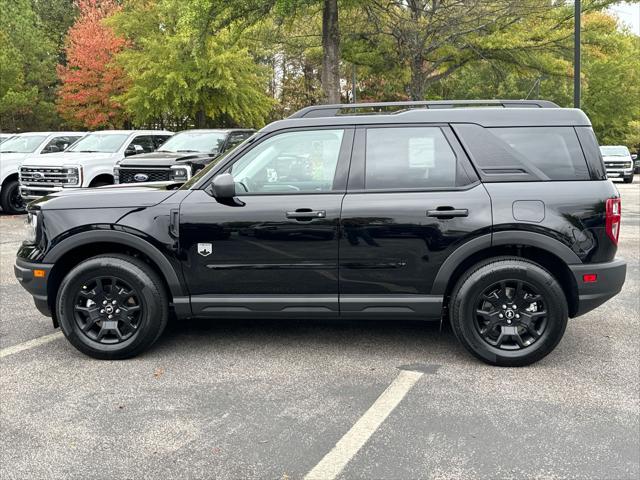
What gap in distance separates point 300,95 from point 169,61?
60.3ft

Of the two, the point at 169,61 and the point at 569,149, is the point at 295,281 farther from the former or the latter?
the point at 169,61

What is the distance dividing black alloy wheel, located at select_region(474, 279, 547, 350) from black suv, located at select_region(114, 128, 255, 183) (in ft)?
22.1

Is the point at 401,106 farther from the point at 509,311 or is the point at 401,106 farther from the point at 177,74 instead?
the point at 177,74

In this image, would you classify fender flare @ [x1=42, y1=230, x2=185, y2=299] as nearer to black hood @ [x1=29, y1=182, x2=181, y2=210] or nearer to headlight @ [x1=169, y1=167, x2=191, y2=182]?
black hood @ [x1=29, y1=182, x2=181, y2=210]

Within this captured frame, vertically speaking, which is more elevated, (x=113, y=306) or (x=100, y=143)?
(x=100, y=143)

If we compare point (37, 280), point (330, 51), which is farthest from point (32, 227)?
point (330, 51)

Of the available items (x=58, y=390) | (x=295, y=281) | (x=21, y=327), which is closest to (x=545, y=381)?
(x=295, y=281)

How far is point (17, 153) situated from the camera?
1415 cm

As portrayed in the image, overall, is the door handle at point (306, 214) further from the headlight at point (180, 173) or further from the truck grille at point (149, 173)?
the truck grille at point (149, 173)

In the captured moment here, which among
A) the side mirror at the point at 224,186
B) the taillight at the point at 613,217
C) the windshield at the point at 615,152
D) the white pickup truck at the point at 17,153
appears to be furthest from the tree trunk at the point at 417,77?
the side mirror at the point at 224,186

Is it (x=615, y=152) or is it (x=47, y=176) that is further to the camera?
(x=615, y=152)

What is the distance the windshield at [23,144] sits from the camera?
14.5 metres

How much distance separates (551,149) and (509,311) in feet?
3.77

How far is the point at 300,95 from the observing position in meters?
42.7
